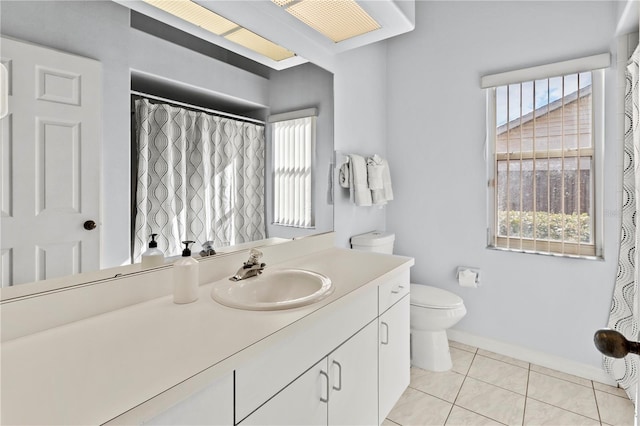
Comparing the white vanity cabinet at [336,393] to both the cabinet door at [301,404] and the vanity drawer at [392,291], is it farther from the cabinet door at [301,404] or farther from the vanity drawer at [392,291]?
the vanity drawer at [392,291]

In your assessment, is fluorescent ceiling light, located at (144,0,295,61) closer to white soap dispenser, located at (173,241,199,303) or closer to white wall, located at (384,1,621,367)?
white soap dispenser, located at (173,241,199,303)

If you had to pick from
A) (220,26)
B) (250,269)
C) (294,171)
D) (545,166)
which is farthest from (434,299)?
(220,26)

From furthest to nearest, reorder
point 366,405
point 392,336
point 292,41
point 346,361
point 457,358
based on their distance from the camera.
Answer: point 457,358 → point 292,41 → point 392,336 → point 366,405 → point 346,361

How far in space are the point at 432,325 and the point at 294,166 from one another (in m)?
1.37

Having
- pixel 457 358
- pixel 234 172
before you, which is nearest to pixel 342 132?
pixel 234 172

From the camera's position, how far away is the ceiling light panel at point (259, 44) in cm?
142

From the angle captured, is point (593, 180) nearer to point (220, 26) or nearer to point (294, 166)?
point (294, 166)

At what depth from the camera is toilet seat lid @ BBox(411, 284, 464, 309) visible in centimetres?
200

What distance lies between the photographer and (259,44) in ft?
4.95

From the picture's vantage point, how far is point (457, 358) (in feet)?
7.30

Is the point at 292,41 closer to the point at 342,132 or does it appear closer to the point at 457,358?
the point at 342,132

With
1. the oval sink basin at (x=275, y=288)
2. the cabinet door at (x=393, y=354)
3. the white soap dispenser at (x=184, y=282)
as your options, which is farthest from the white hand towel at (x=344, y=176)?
the white soap dispenser at (x=184, y=282)

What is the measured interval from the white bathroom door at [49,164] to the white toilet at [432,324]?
1.82 meters

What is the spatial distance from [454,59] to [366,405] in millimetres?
2443
